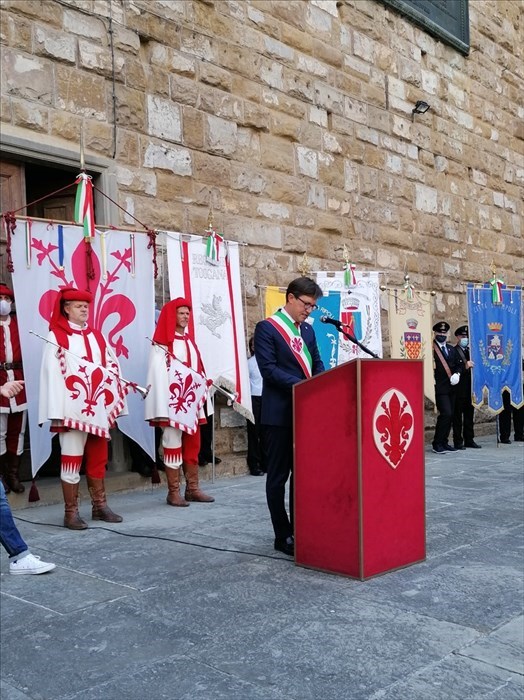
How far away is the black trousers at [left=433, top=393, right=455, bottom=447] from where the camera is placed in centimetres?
974

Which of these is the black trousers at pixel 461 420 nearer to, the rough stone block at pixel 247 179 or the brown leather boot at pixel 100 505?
the rough stone block at pixel 247 179

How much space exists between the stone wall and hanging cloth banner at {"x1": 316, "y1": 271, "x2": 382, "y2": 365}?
0.37 metres

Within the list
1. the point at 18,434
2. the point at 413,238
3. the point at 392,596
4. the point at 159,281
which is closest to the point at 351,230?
the point at 413,238

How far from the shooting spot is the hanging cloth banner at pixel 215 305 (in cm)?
685

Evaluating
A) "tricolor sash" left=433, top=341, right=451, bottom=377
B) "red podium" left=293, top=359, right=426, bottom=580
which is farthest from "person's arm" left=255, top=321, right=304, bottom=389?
"tricolor sash" left=433, top=341, right=451, bottom=377

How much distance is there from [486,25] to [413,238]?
4.71 metres

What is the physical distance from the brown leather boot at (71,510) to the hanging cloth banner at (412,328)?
543 centimetres

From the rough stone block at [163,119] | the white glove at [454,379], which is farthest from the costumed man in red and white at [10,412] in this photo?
the white glove at [454,379]

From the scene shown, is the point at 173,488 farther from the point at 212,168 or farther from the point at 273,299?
the point at 212,168

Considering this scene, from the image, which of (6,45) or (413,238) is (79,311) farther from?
(413,238)

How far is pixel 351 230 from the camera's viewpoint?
9578 mm

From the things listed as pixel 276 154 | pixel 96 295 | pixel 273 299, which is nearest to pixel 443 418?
pixel 273 299

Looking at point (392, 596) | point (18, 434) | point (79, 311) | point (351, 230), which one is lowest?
point (392, 596)

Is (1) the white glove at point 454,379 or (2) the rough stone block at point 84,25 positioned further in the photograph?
(1) the white glove at point 454,379
